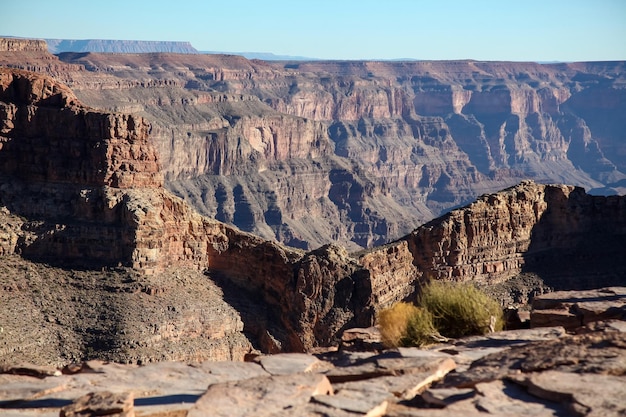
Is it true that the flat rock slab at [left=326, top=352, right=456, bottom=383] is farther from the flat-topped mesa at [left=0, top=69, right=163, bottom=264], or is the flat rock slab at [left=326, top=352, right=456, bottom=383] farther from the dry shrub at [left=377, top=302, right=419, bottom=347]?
the flat-topped mesa at [left=0, top=69, right=163, bottom=264]

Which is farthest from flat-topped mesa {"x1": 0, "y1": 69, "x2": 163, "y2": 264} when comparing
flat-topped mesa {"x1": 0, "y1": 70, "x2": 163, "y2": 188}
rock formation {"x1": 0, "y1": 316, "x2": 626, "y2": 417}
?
rock formation {"x1": 0, "y1": 316, "x2": 626, "y2": 417}

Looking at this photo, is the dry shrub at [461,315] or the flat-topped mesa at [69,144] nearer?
the dry shrub at [461,315]

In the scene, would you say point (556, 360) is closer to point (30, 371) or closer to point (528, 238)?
point (30, 371)

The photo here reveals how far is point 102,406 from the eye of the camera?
14898 mm

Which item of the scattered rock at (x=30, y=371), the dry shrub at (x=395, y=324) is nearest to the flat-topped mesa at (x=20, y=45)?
the dry shrub at (x=395, y=324)

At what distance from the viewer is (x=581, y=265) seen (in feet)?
190

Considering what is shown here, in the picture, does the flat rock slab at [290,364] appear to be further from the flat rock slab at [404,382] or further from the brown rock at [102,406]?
the brown rock at [102,406]

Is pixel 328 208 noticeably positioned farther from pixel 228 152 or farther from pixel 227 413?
pixel 227 413

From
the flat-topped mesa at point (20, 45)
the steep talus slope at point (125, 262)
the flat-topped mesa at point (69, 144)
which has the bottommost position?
the steep talus slope at point (125, 262)

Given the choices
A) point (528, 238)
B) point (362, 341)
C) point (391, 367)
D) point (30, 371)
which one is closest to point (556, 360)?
point (391, 367)

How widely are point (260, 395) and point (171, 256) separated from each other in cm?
3911

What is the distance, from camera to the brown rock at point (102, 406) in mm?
14781

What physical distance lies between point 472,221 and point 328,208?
111 m

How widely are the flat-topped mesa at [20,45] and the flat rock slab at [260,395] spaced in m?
143
